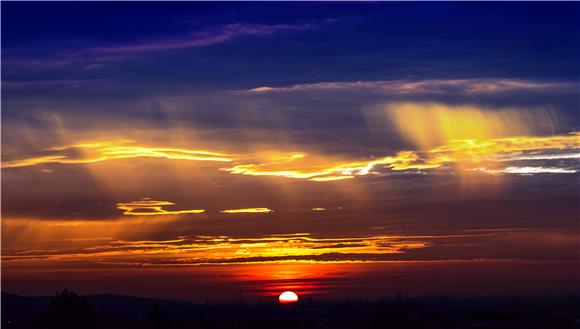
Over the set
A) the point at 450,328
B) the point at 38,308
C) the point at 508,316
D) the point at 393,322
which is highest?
the point at 38,308

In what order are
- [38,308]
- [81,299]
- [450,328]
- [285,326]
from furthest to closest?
1. [38,308]
2. [285,326]
3. [450,328]
4. [81,299]

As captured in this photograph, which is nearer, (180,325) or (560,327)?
(560,327)

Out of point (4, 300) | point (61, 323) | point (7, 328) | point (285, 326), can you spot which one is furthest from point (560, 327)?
point (4, 300)

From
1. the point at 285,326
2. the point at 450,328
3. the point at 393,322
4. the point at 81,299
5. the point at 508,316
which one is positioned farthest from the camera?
the point at 508,316

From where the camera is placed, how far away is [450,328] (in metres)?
97.7

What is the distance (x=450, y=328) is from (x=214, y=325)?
3111cm

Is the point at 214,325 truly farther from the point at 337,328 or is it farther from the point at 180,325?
the point at 337,328

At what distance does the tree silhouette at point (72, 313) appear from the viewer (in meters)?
75.5

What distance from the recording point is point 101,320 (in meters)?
106

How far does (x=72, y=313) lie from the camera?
75688mm

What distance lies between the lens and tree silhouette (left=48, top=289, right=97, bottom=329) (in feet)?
248

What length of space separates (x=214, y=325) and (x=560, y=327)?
4378cm

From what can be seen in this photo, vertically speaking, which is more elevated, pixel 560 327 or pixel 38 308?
pixel 38 308

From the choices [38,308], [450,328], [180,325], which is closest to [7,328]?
[180,325]
